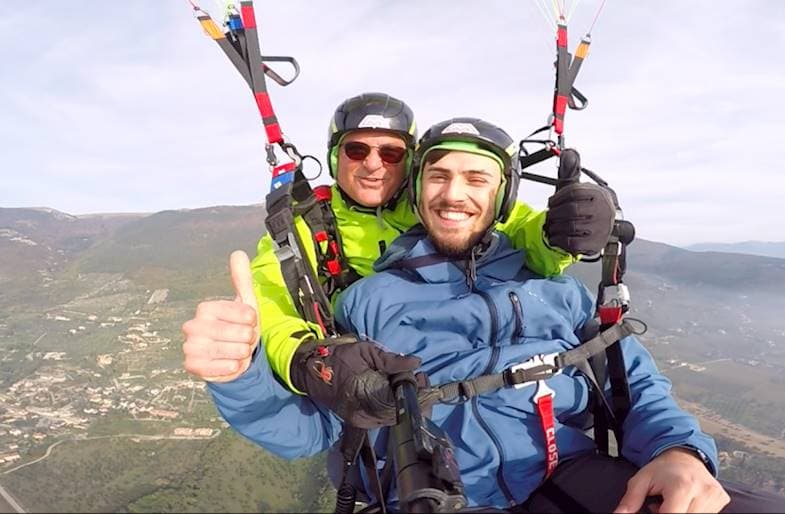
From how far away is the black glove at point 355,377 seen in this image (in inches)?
68.0

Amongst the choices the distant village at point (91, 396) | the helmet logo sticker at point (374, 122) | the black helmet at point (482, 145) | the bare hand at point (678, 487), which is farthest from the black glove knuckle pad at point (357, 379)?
the distant village at point (91, 396)

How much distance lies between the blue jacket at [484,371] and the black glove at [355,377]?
23 cm

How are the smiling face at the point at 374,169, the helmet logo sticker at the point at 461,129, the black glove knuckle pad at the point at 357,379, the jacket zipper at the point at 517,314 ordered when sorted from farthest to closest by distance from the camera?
1. the smiling face at the point at 374,169
2. the helmet logo sticker at the point at 461,129
3. the jacket zipper at the point at 517,314
4. the black glove knuckle pad at the point at 357,379

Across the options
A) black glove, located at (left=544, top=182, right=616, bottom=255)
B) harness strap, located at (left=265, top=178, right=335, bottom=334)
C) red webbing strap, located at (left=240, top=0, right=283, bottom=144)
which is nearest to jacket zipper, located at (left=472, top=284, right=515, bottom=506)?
black glove, located at (left=544, top=182, right=616, bottom=255)

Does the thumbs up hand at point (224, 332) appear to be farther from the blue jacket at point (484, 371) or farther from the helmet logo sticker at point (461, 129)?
the helmet logo sticker at point (461, 129)

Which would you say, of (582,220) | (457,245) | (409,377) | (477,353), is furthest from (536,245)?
(409,377)

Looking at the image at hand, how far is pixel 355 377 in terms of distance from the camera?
5.77 feet

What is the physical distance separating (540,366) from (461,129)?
45.5 inches

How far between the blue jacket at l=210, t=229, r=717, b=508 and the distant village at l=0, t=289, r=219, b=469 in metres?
30.9

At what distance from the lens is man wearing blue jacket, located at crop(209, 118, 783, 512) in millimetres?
1937

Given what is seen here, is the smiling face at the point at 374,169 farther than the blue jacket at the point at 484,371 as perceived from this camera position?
Yes

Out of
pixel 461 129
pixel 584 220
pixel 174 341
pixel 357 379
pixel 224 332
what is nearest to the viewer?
pixel 224 332

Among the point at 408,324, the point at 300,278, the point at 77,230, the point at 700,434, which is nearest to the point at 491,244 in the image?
the point at 408,324

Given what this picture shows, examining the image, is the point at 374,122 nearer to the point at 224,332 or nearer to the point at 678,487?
the point at 224,332
